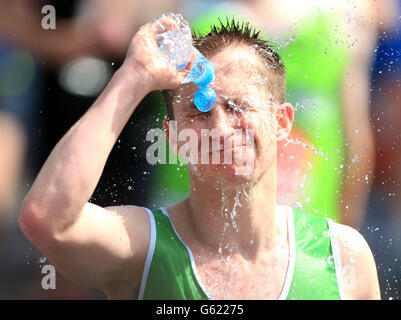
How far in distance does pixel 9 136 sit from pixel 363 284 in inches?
60.0

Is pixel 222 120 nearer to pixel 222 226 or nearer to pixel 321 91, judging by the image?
pixel 222 226

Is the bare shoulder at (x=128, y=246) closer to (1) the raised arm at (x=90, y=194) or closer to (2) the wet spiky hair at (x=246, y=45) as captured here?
(1) the raised arm at (x=90, y=194)

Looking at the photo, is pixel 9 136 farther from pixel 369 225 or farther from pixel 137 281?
pixel 369 225

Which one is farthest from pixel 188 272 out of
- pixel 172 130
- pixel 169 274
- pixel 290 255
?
pixel 172 130

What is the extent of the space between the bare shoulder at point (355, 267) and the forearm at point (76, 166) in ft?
2.68

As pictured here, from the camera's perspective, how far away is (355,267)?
165 cm

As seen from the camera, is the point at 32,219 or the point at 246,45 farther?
the point at 246,45

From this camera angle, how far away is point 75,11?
2432mm

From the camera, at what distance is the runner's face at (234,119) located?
5.00ft

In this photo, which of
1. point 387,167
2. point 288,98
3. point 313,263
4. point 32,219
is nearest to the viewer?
point 32,219

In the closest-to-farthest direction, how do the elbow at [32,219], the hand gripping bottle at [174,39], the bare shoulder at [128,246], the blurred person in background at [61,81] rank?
1. the elbow at [32,219]
2. the hand gripping bottle at [174,39]
3. the bare shoulder at [128,246]
4. the blurred person in background at [61,81]

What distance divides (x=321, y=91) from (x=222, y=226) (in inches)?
42.4

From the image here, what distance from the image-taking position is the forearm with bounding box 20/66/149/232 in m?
1.20

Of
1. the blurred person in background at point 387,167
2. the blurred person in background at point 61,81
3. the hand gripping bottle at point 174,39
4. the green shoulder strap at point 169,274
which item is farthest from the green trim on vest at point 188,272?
the blurred person in background at point 387,167
